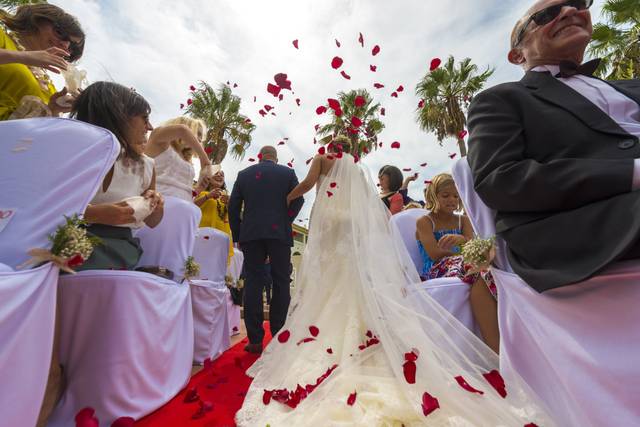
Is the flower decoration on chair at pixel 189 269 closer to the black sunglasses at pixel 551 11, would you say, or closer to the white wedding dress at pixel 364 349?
the white wedding dress at pixel 364 349

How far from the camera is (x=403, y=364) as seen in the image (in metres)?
1.75

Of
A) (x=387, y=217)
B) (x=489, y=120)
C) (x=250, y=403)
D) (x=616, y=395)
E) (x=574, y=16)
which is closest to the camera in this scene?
(x=616, y=395)

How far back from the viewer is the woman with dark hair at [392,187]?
3922 mm

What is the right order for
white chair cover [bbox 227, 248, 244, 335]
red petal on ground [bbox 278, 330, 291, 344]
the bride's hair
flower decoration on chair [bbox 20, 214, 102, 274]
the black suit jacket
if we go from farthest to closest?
white chair cover [bbox 227, 248, 244, 335], the black suit jacket, the bride's hair, red petal on ground [bbox 278, 330, 291, 344], flower decoration on chair [bbox 20, 214, 102, 274]

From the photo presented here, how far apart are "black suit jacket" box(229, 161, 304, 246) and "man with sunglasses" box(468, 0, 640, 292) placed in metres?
2.39

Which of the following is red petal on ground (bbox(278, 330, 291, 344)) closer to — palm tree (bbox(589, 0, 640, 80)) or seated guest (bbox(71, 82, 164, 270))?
seated guest (bbox(71, 82, 164, 270))

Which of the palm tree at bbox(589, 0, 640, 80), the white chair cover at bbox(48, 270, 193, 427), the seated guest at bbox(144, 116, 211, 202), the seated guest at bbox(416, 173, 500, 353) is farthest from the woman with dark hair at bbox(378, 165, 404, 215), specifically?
the palm tree at bbox(589, 0, 640, 80)

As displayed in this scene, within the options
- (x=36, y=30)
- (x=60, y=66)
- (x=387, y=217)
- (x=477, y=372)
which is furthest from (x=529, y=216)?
(x=36, y=30)

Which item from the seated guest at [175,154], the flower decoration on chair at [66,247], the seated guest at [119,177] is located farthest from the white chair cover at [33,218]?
the seated guest at [175,154]

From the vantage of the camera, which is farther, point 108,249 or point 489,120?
point 108,249

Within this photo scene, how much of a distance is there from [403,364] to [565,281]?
101 cm

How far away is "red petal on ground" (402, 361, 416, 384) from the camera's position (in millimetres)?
1615

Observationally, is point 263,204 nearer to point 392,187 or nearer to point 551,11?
point 392,187

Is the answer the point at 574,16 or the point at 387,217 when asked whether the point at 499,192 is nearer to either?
the point at 574,16
